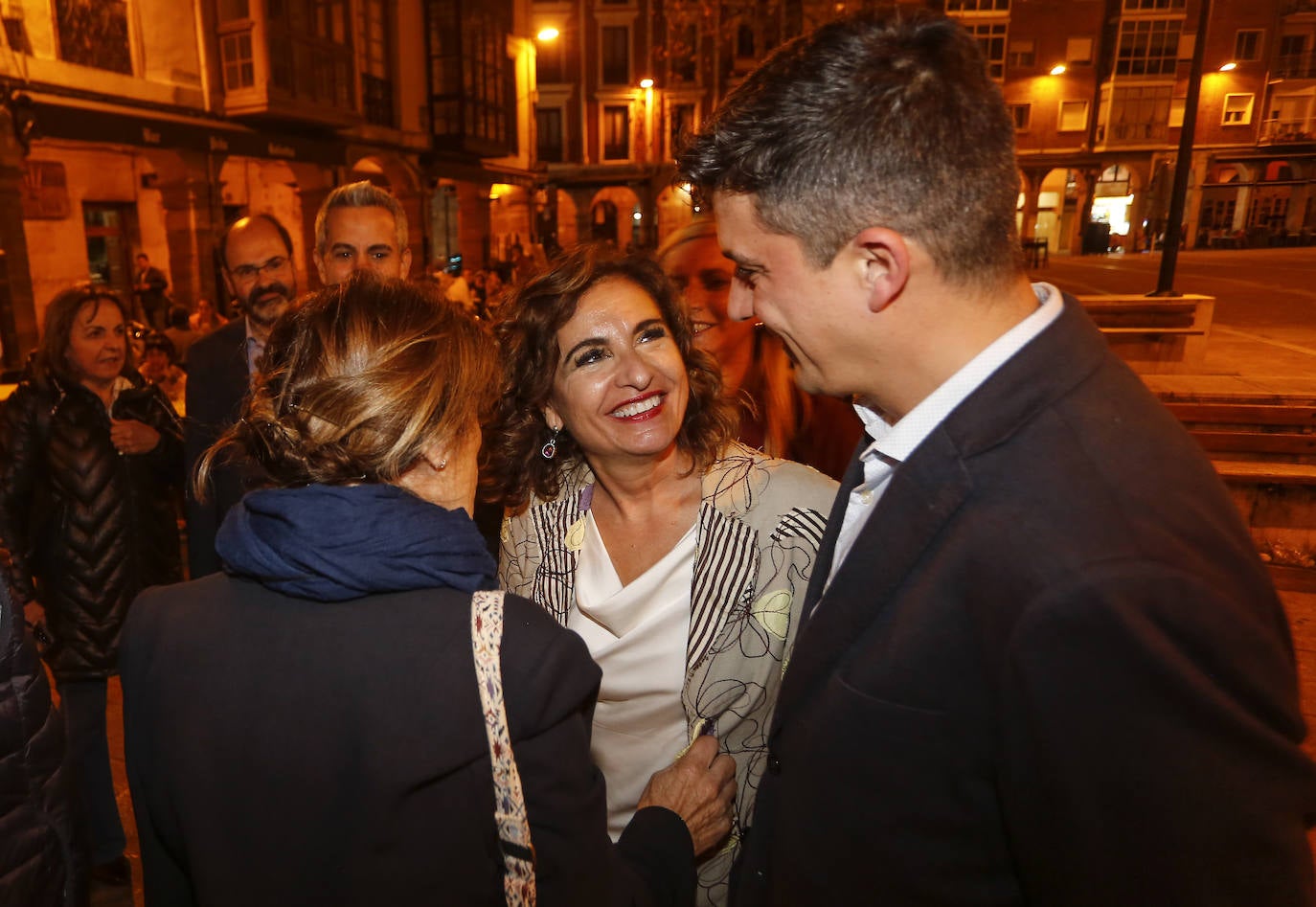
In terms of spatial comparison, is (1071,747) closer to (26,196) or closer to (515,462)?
(515,462)

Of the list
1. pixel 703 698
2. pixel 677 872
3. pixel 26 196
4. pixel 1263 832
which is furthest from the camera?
pixel 26 196

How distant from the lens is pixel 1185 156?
24.9 feet

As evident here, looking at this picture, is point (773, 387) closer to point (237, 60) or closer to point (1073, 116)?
point (237, 60)

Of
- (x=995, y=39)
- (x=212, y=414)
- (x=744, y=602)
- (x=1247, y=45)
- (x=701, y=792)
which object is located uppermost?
(x=995, y=39)

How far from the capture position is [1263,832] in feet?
2.69

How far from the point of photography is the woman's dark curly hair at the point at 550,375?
2.05 meters

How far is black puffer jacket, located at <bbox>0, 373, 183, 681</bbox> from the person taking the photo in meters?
2.64

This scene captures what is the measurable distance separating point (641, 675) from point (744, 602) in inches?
12.5

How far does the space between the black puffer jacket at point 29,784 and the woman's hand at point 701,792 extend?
3.37 ft

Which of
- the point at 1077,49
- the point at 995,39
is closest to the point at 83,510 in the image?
the point at 995,39

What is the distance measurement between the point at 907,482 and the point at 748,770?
1.06m

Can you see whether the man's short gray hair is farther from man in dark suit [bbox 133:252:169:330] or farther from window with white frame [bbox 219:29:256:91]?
window with white frame [bbox 219:29:256:91]

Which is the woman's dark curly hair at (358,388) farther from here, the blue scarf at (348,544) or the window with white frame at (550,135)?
the window with white frame at (550,135)

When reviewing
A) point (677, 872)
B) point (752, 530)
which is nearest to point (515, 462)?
point (752, 530)
